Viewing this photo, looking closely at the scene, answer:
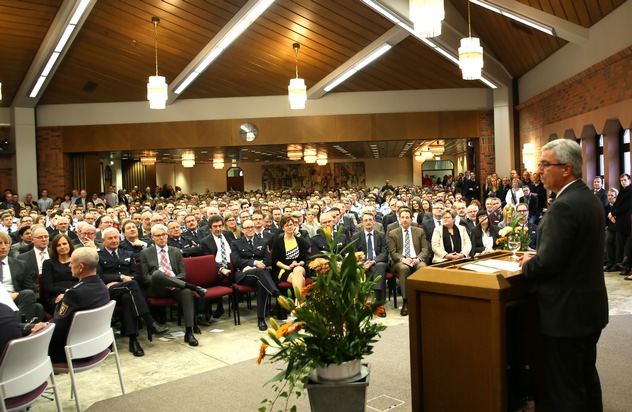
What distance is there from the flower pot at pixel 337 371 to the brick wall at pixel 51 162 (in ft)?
54.3

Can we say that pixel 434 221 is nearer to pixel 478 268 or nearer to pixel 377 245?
pixel 377 245

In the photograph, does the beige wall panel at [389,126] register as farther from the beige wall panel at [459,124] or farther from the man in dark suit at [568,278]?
the man in dark suit at [568,278]

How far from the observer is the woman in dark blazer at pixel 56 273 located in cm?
568

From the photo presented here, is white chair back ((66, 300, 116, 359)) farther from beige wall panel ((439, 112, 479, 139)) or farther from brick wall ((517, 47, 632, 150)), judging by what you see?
beige wall panel ((439, 112, 479, 139))

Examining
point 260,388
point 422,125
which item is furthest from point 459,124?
point 260,388

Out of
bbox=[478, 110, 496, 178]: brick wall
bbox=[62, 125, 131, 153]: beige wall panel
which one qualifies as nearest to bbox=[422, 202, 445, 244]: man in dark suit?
bbox=[478, 110, 496, 178]: brick wall

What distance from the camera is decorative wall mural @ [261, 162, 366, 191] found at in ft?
106

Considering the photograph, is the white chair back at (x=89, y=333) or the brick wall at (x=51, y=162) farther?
the brick wall at (x=51, y=162)

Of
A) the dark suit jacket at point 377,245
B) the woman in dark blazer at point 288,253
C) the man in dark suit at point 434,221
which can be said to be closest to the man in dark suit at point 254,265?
the woman in dark blazer at point 288,253

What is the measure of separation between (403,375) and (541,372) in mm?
1652

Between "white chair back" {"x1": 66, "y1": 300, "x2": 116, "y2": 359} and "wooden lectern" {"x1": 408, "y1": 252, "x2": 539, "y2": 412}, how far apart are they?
2.29m

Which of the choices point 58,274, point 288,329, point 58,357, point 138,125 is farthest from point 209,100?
point 288,329

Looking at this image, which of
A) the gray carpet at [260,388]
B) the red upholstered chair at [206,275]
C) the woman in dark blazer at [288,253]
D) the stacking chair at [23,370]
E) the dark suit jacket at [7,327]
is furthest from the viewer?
the woman in dark blazer at [288,253]

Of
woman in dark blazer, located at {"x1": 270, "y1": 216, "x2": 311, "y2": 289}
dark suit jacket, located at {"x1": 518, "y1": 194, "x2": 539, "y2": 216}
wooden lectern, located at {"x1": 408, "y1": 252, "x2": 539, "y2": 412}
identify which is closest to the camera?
wooden lectern, located at {"x1": 408, "y1": 252, "x2": 539, "y2": 412}
